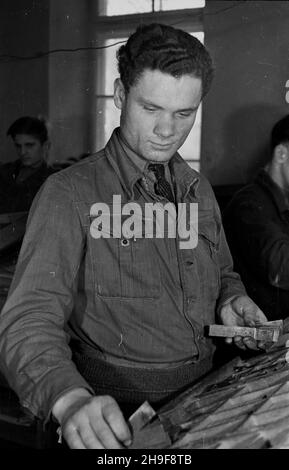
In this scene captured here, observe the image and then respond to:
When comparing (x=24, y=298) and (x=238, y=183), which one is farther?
(x=238, y=183)

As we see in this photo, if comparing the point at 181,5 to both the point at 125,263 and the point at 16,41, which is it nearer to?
the point at 16,41

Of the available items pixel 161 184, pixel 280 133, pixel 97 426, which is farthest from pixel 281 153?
pixel 97 426

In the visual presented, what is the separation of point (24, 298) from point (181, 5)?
0.85 metres

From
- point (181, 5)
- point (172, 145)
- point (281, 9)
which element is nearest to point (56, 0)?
point (181, 5)

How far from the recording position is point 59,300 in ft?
3.59

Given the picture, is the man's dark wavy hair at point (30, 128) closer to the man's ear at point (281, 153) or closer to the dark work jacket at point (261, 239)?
the dark work jacket at point (261, 239)

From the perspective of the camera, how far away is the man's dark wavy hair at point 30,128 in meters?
1.50

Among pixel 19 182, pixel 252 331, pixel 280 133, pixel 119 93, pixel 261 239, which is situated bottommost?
pixel 252 331

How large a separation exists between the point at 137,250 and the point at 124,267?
0.05 metres

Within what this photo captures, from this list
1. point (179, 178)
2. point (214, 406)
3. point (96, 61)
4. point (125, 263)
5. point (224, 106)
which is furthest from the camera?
point (224, 106)

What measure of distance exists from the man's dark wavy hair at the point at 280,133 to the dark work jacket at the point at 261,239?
13 cm

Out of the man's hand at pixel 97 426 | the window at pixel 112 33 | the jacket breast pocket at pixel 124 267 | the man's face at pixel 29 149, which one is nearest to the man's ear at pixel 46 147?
the man's face at pixel 29 149

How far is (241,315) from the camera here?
1.39 metres

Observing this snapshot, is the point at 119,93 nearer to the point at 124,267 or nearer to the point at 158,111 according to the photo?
the point at 158,111
